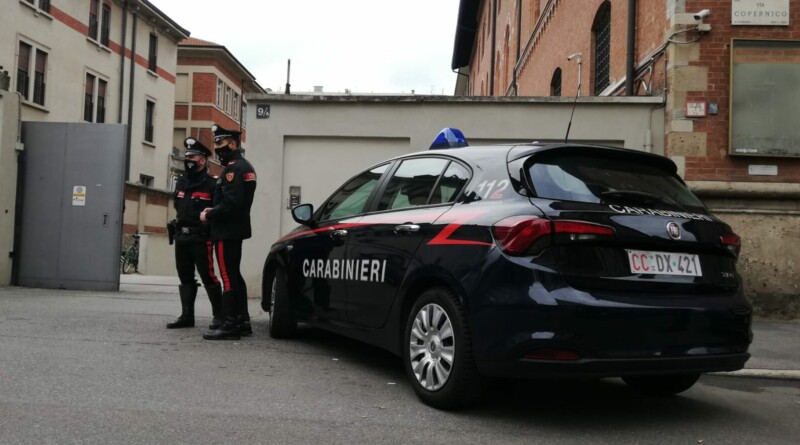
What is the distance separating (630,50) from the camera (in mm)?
10898

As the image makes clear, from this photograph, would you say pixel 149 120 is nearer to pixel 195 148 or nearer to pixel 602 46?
pixel 602 46

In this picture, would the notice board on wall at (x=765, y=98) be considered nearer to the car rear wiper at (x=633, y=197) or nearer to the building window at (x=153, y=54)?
the car rear wiper at (x=633, y=197)

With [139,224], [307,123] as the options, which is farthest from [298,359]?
[139,224]

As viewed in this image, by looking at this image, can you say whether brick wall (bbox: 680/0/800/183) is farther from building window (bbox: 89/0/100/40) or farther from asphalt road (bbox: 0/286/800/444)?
building window (bbox: 89/0/100/40)

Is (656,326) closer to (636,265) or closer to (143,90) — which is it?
(636,265)

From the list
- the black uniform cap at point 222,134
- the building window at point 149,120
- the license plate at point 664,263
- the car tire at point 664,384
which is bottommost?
the car tire at point 664,384

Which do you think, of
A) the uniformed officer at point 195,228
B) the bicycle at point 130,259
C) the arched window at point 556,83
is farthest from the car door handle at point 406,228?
the bicycle at point 130,259

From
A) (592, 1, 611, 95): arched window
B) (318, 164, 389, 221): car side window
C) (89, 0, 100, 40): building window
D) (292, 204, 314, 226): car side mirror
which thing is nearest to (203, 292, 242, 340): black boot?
(292, 204, 314, 226): car side mirror

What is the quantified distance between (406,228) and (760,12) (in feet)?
23.3

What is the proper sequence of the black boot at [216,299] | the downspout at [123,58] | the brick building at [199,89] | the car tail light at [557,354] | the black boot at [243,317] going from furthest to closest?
the brick building at [199,89] → the downspout at [123,58] → the black boot at [216,299] → the black boot at [243,317] → the car tail light at [557,354]

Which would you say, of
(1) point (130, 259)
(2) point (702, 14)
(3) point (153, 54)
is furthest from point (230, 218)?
(3) point (153, 54)

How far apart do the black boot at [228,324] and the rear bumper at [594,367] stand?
3.29m

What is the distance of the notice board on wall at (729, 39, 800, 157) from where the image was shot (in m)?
8.99

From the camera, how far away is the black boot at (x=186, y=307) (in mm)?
7105
